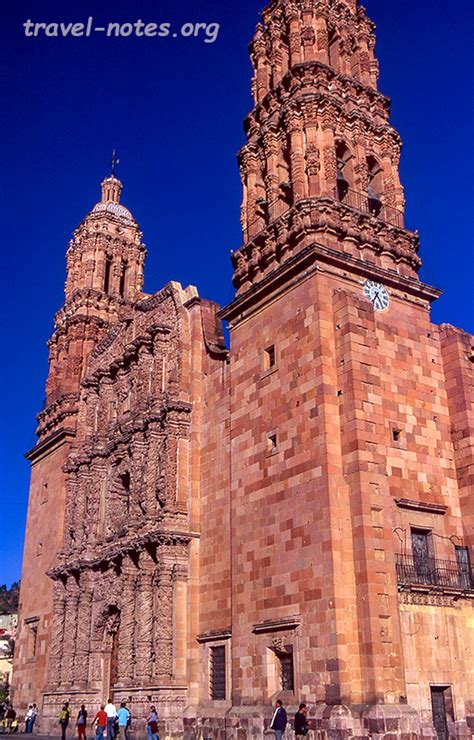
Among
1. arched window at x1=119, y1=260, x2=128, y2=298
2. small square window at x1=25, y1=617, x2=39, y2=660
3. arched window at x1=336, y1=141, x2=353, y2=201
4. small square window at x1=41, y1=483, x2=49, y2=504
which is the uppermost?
arched window at x1=119, y1=260, x2=128, y2=298

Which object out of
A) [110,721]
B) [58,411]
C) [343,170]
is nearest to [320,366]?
[343,170]

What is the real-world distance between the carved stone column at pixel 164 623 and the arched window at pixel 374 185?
48.0ft

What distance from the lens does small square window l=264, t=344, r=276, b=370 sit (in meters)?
25.0

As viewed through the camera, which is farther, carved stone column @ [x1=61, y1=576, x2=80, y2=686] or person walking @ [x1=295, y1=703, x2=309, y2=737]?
carved stone column @ [x1=61, y1=576, x2=80, y2=686]

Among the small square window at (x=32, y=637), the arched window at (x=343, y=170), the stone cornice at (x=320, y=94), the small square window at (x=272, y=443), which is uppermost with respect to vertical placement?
the stone cornice at (x=320, y=94)

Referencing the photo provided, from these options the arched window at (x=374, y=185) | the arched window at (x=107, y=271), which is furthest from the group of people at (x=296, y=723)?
the arched window at (x=107, y=271)

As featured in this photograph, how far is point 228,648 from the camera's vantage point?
24.2 metres

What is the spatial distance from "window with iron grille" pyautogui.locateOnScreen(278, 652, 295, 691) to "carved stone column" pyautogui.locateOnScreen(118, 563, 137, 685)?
7.32 metres

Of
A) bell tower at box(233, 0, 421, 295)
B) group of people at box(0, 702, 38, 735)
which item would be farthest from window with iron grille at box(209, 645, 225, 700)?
bell tower at box(233, 0, 421, 295)

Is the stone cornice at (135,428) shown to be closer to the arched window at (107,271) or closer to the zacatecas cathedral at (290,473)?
the zacatecas cathedral at (290,473)

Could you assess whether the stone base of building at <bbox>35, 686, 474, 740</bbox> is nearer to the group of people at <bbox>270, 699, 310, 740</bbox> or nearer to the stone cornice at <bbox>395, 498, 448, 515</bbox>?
the group of people at <bbox>270, 699, 310, 740</bbox>

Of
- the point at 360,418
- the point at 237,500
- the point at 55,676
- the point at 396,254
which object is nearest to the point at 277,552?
the point at 237,500

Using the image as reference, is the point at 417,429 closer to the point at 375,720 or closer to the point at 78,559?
the point at 375,720

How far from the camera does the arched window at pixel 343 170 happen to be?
27391 mm
